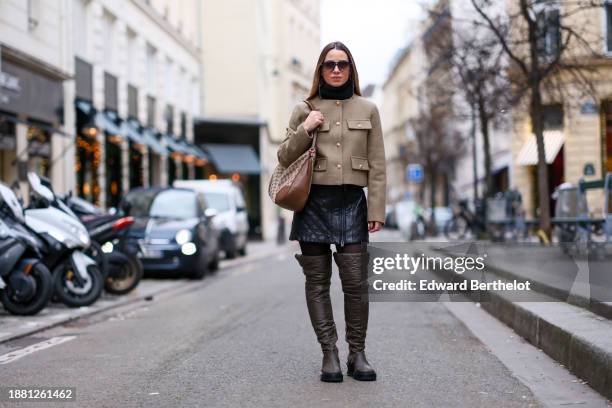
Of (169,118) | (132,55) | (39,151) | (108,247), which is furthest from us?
(169,118)

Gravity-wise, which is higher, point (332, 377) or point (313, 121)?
point (313, 121)

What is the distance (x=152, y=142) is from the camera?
29797 mm

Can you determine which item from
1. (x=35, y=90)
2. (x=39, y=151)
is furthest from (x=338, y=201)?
(x=39, y=151)

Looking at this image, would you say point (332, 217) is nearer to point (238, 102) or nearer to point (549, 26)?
point (549, 26)

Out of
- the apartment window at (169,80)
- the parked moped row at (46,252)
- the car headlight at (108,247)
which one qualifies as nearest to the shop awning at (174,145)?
the apartment window at (169,80)

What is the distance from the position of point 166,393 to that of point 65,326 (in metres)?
4.35

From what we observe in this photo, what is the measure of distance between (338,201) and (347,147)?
34 cm

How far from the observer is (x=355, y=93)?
235 inches

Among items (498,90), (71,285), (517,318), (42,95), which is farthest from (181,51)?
(517,318)

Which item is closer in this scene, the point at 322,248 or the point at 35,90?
the point at 322,248

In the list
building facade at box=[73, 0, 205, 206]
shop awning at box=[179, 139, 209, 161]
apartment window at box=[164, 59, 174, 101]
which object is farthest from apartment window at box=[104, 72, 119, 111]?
shop awning at box=[179, 139, 209, 161]

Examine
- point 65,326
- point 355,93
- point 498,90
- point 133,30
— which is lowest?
point 65,326

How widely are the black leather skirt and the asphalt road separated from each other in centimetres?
89

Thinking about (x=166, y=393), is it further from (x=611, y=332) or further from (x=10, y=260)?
(x=10, y=260)
